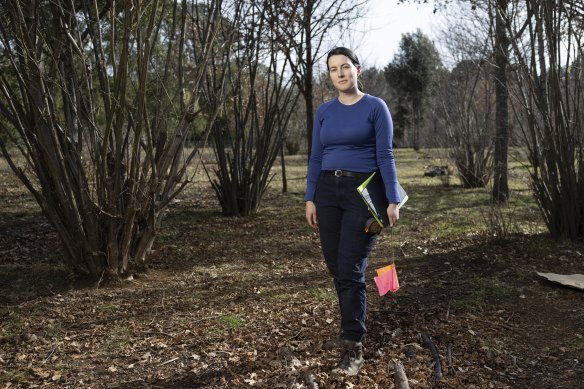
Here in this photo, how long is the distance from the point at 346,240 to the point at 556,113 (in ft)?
12.6

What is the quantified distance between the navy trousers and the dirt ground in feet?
1.09

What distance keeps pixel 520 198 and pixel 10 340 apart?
9362 mm

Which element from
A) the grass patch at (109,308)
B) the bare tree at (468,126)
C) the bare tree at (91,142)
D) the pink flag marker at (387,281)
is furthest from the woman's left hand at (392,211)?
the bare tree at (468,126)

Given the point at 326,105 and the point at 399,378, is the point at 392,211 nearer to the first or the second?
the point at 326,105

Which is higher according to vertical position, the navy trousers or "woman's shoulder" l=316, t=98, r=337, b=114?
"woman's shoulder" l=316, t=98, r=337, b=114

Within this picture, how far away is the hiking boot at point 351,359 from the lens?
2.81m

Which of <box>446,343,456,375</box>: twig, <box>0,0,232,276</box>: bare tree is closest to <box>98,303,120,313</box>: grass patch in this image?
<box>0,0,232,276</box>: bare tree

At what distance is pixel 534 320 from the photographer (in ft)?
12.5


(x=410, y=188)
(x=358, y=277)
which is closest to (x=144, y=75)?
(x=358, y=277)

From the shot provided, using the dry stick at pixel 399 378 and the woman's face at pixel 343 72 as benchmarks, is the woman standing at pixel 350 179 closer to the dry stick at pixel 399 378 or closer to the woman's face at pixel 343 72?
the woman's face at pixel 343 72

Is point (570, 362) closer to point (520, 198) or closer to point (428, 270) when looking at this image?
point (428, 270)

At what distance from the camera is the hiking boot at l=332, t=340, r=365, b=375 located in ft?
9.23

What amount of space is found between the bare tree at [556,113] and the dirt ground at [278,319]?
1.22 ft

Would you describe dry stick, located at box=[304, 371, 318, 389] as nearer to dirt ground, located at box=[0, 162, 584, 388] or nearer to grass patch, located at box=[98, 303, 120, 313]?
dirt ground, located at box=[0, 162, 584, 388]
